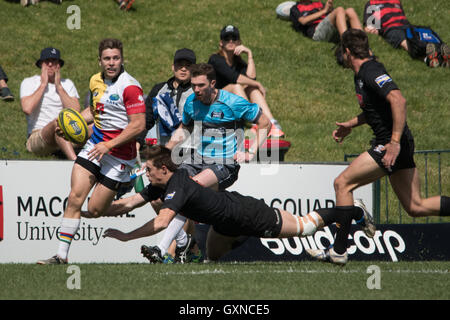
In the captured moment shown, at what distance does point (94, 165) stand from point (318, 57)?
9.20 meters

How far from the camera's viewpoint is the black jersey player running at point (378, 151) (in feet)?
23.5

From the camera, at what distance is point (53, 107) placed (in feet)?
37.2

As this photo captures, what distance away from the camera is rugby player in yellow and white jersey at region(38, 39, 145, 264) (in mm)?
7695

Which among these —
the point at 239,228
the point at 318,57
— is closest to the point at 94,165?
the point at 239,228

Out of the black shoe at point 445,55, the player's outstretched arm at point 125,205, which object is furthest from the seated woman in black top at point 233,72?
the black shoe at point 445,55

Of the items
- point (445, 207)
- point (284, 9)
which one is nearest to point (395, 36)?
point (284, 9)

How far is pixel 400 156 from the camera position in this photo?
24.4 ft

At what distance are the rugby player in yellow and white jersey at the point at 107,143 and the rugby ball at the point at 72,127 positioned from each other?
12 cm

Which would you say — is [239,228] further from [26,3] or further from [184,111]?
[26,3]

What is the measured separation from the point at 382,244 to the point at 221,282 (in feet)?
14.6

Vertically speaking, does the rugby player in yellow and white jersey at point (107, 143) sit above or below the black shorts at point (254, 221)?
above

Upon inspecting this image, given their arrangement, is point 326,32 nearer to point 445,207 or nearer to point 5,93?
point 5,93

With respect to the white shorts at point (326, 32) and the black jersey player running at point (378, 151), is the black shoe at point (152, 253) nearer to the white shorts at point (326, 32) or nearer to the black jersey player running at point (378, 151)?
the black jersey player running at point (378, 151)

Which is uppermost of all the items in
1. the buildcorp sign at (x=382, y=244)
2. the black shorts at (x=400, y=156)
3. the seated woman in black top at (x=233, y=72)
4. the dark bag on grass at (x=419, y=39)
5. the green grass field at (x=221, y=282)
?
the dark bag on grass at (x=419, y=39)
